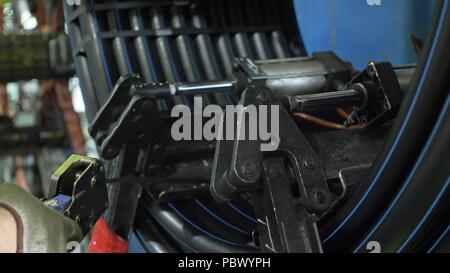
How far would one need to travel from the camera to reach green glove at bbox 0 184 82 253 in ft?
1.63

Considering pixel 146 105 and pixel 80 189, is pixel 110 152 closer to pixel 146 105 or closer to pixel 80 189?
pixel 146 105

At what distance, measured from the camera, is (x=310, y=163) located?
0.74 metres

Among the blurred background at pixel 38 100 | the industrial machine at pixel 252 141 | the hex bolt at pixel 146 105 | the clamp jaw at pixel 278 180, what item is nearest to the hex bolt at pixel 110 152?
the industrial machine at pixel 252 141

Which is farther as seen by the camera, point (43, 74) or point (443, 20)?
point (43, 74)

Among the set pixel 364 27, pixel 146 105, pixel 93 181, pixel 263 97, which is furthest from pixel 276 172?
pixel 364 27

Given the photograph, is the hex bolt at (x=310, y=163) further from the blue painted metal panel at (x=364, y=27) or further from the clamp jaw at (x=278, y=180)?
the blue painted metal panel at (x=364, y=27)

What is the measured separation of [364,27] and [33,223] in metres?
1.07

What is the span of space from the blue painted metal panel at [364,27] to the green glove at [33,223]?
951 mm

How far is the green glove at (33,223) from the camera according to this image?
19.6 inches

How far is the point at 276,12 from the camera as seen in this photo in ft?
5.55

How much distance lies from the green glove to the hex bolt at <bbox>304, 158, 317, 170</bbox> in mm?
369
